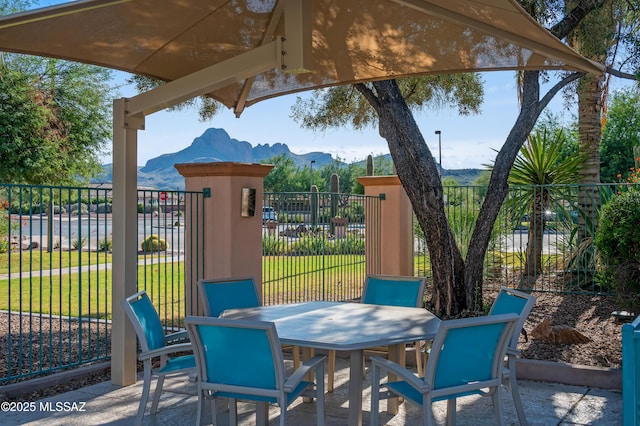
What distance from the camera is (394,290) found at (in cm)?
570

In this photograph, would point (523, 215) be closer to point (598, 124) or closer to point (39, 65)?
point (598, 124)

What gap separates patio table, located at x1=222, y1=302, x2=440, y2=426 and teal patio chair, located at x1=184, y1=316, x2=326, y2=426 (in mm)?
363

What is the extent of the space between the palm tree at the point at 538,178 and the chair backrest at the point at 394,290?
18.1 feet

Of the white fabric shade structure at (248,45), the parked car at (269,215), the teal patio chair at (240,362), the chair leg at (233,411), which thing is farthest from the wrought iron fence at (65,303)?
the teal patio chair at (240,362)

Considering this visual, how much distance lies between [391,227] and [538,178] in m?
3.49

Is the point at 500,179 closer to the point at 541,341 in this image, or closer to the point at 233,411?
the point at 541,341

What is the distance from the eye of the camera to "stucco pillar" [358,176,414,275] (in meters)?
9.96

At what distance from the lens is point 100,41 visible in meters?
4.98

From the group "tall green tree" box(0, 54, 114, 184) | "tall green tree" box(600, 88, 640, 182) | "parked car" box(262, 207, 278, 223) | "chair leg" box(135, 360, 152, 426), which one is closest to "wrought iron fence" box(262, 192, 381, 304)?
"parked car" box(262, 207, 278, 223)

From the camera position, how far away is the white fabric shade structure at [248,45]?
4.40 metres

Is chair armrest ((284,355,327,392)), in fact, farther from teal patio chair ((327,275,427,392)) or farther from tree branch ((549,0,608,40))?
tree branch ((549,0,608,40))

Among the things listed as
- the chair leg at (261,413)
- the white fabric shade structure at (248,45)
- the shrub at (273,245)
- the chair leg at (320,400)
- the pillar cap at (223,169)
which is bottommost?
the chair leg at (261,413)

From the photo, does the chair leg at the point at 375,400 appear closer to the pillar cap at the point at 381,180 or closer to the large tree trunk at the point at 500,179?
the large tree trunk at the point at 500,179

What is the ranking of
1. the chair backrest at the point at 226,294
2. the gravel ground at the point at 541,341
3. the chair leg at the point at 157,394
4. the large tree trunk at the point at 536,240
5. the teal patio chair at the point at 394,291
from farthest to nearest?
the large tree trunk at the point at 536,240, the gravel ground at the point at 541,341, the teal patio chair at the point at 394,291, the chair backrest at the point at 226,294, the chair leg at the point at 157,394
